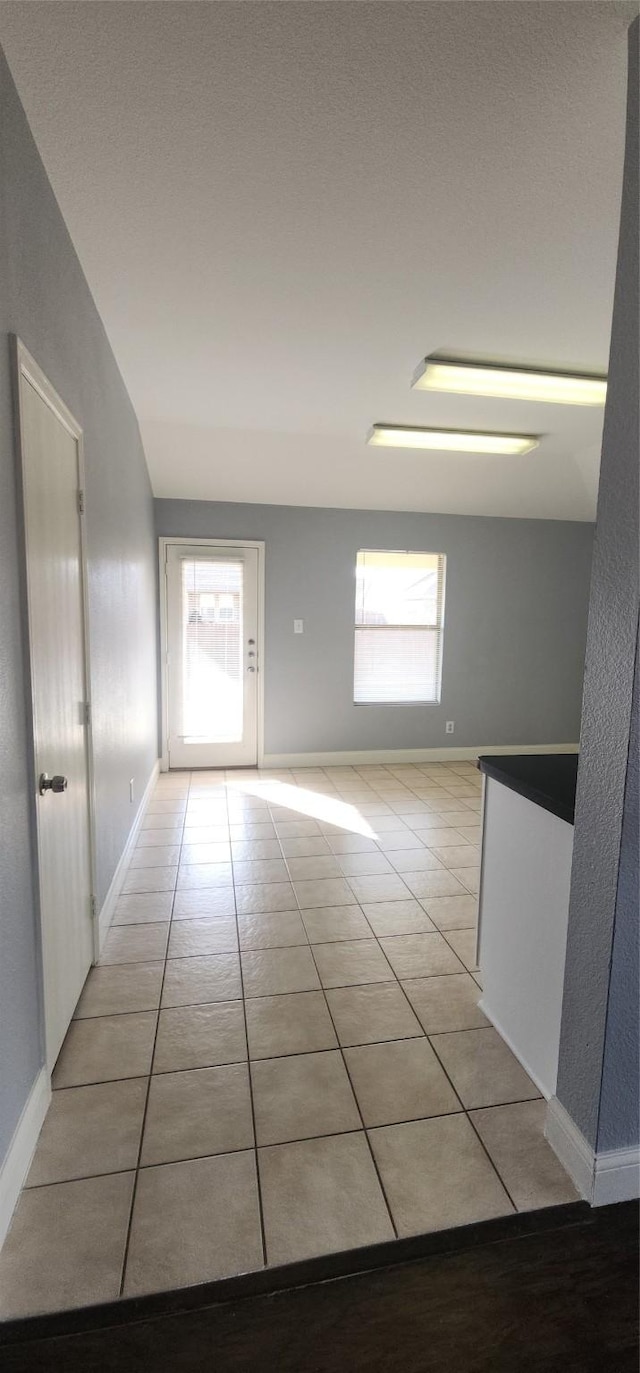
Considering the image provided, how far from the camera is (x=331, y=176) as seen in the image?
1.62 metres

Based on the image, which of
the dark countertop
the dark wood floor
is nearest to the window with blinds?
the dark countertop

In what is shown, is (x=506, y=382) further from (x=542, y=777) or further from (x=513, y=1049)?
(x=513, y=1049)

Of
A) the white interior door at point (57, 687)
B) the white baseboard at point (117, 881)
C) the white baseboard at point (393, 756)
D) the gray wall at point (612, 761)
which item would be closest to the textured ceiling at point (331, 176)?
the gray wall at point (612, 761)

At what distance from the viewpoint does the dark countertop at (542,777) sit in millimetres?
1617

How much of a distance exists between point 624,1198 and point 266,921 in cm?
155

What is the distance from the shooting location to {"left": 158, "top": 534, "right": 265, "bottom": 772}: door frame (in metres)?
4.82

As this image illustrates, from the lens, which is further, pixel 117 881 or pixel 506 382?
pixel 506 382

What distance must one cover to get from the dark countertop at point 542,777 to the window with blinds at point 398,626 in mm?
3266

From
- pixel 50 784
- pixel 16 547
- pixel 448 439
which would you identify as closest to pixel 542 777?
pixel 50 784

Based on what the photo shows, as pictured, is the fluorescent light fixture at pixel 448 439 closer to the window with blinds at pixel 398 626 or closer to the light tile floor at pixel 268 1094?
the window with blinds at pixel 398 626

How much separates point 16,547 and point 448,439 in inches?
122

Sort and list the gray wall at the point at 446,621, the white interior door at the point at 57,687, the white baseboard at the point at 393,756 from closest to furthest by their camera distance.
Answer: the white interior door at the point at 57,687
the gray wall at the point at 446,621
the white baseboard at the point at 393,756

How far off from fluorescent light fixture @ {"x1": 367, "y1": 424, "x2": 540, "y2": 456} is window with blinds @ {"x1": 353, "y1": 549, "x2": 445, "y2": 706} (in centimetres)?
138

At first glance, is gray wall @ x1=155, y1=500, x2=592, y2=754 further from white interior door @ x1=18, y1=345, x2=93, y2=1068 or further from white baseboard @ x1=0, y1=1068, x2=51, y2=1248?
white baseboard @ x1=0, y1=1068, x2=51, y2=1248
